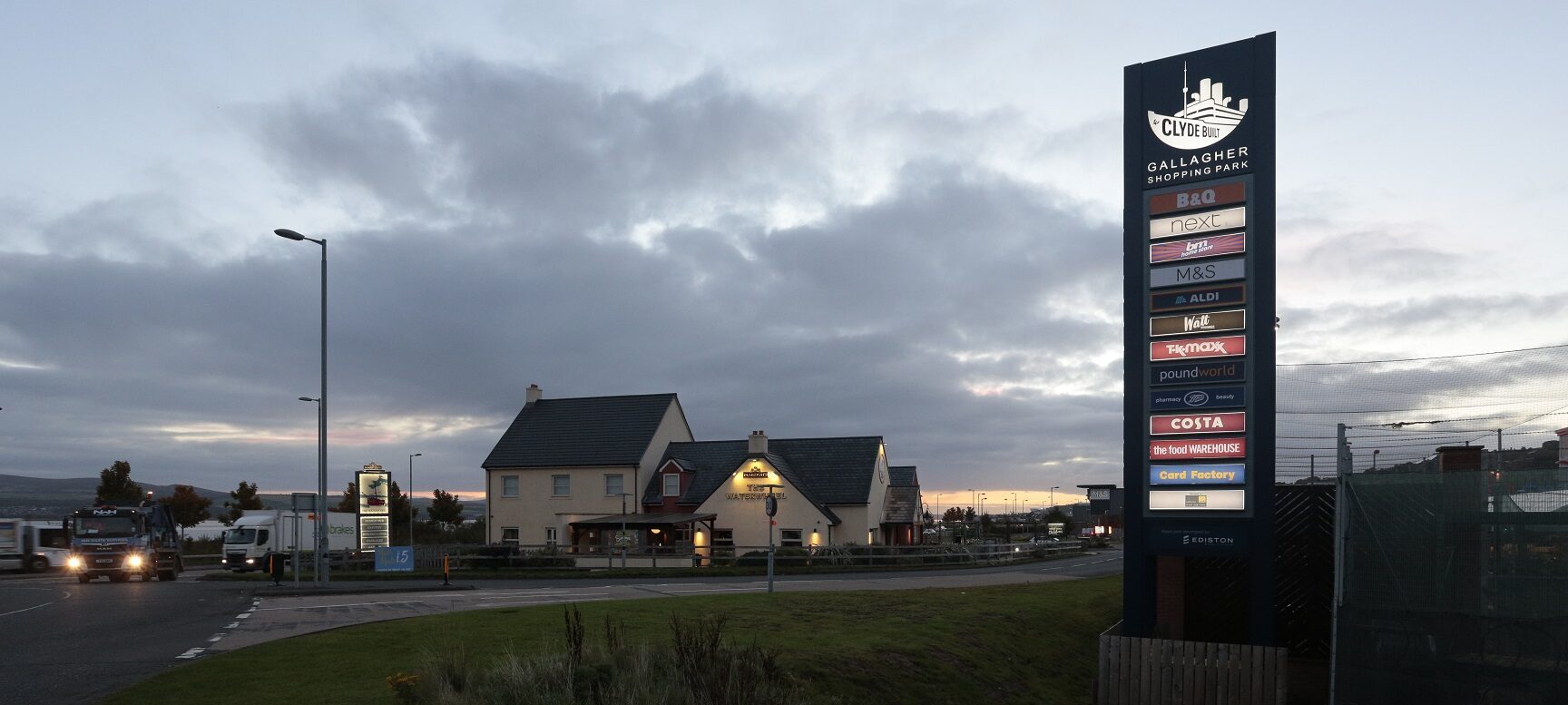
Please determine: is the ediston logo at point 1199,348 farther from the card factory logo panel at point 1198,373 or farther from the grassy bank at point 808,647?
the grassy bank at point 808,647

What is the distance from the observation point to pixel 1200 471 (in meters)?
17.0

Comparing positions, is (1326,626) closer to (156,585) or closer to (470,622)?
(470,622)

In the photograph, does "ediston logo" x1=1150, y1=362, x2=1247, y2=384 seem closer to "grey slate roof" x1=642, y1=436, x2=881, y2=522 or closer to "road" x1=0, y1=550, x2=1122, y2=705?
"road" x1=0, y1=550, x2=1122, y2=705

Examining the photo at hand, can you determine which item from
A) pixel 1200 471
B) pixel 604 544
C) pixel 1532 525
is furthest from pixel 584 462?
pixel 1532 525

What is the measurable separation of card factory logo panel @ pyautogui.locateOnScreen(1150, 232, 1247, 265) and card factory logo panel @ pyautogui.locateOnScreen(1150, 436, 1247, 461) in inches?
110

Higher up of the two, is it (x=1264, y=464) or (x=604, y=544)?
(x=1264, y=464)

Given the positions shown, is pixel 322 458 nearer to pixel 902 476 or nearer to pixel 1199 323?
pixel 1199 323

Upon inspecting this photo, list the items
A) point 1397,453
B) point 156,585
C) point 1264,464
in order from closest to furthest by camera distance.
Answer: point 1397,453
point 1264,464
point 156,585

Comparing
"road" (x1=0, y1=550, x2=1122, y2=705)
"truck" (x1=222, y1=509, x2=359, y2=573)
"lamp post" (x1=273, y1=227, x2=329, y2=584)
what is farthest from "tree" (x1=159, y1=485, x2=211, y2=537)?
"lamp post" (x1=273, y1=227, x2=329, y2=584)

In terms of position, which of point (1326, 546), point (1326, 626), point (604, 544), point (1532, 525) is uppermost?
point (1532, 525)

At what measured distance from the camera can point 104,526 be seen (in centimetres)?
4216

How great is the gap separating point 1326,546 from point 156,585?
35.2 m

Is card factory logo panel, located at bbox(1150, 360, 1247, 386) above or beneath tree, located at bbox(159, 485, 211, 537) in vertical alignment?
above

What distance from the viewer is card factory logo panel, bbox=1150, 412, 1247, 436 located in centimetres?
1677
